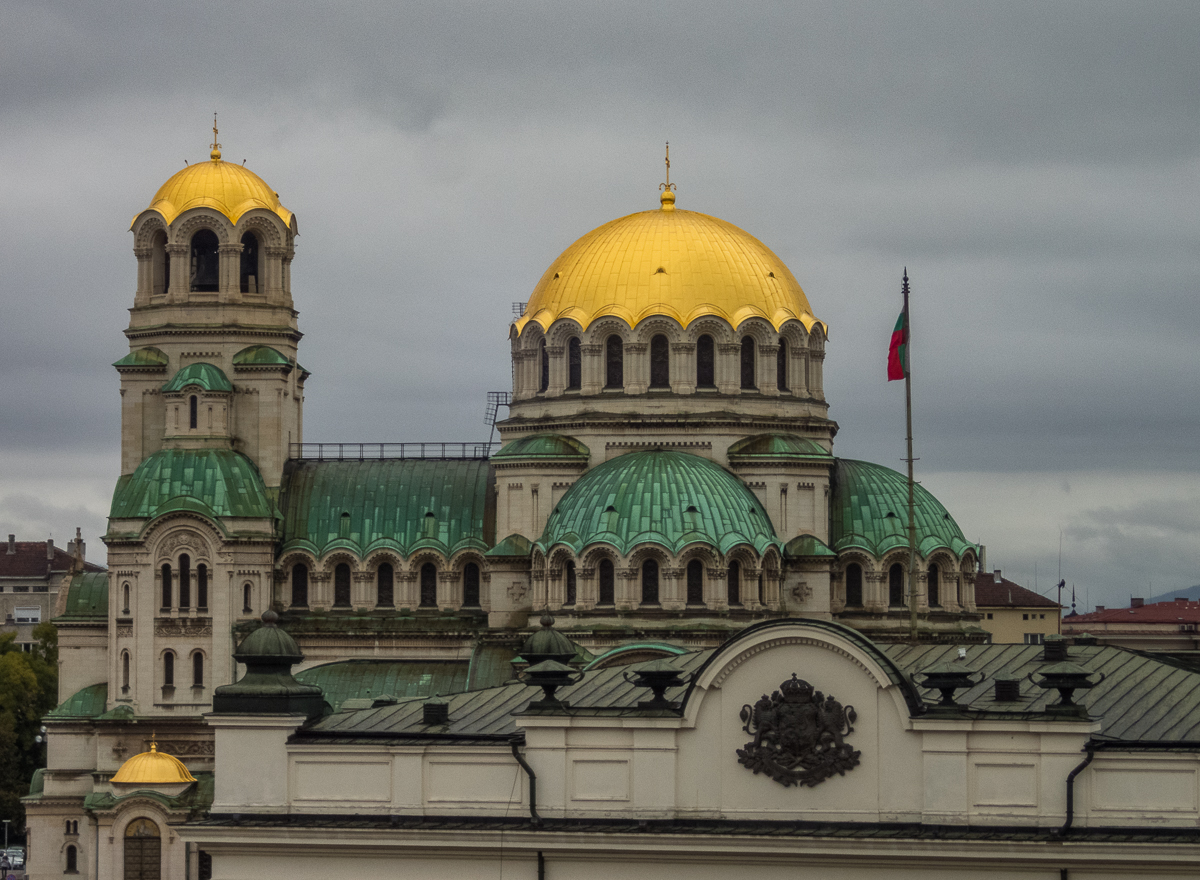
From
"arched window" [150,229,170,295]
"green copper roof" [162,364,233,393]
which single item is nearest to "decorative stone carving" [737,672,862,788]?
"green copper roof" [162,364,233,393]

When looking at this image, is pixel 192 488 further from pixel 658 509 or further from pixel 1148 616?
pixel 1148 616

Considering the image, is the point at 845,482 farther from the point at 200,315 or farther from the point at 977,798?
the point at 977,798

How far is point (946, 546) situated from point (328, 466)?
25.7 meters

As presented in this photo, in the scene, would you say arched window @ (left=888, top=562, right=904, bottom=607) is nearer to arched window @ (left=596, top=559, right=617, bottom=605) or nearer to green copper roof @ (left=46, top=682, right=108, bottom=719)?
arched window @ (left=596, top=559, right=617, bottom=605)

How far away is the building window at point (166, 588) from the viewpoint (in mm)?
100438

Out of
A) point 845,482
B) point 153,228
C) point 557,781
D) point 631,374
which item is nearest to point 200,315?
point 153,228

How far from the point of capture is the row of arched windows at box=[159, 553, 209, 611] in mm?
100312

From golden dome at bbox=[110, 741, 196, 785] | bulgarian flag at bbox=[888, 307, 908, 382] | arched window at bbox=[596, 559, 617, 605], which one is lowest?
golden dome at bbox=[110, 741, 196, 785]

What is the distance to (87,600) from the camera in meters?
105

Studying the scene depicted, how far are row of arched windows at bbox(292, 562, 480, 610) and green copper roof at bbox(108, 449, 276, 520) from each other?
3232 millimetres

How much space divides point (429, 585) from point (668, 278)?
15622 mm

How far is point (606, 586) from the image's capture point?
9538 centimetres

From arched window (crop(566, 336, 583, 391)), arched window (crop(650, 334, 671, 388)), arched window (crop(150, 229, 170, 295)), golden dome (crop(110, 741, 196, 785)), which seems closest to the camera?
golden dome (crop(110, 741, 196, 785))

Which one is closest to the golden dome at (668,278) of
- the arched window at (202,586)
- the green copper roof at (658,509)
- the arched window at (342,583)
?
the green copper roof at (658,509)
